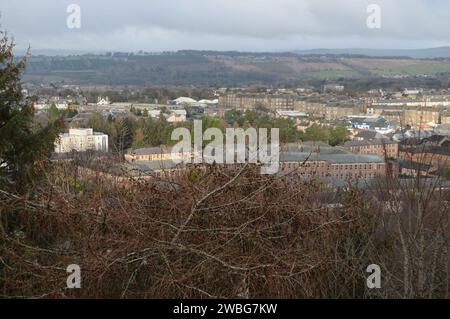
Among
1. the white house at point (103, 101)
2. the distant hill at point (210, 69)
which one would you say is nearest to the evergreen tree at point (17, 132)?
the white house at point (103, 101)

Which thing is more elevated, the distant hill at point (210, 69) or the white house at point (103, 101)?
the distant hill at point (210, 69)

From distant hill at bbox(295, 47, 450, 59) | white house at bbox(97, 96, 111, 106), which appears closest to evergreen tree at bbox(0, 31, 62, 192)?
white house at bbox(97, 96, 111, 106)

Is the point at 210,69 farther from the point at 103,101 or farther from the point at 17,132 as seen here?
the point at 17,132

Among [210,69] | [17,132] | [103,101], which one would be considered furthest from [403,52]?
[17,132]

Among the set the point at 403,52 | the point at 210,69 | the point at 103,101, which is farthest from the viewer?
the point at 403,52

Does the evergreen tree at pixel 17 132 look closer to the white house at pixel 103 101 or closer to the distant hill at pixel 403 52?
the white house at pixel 103 101
